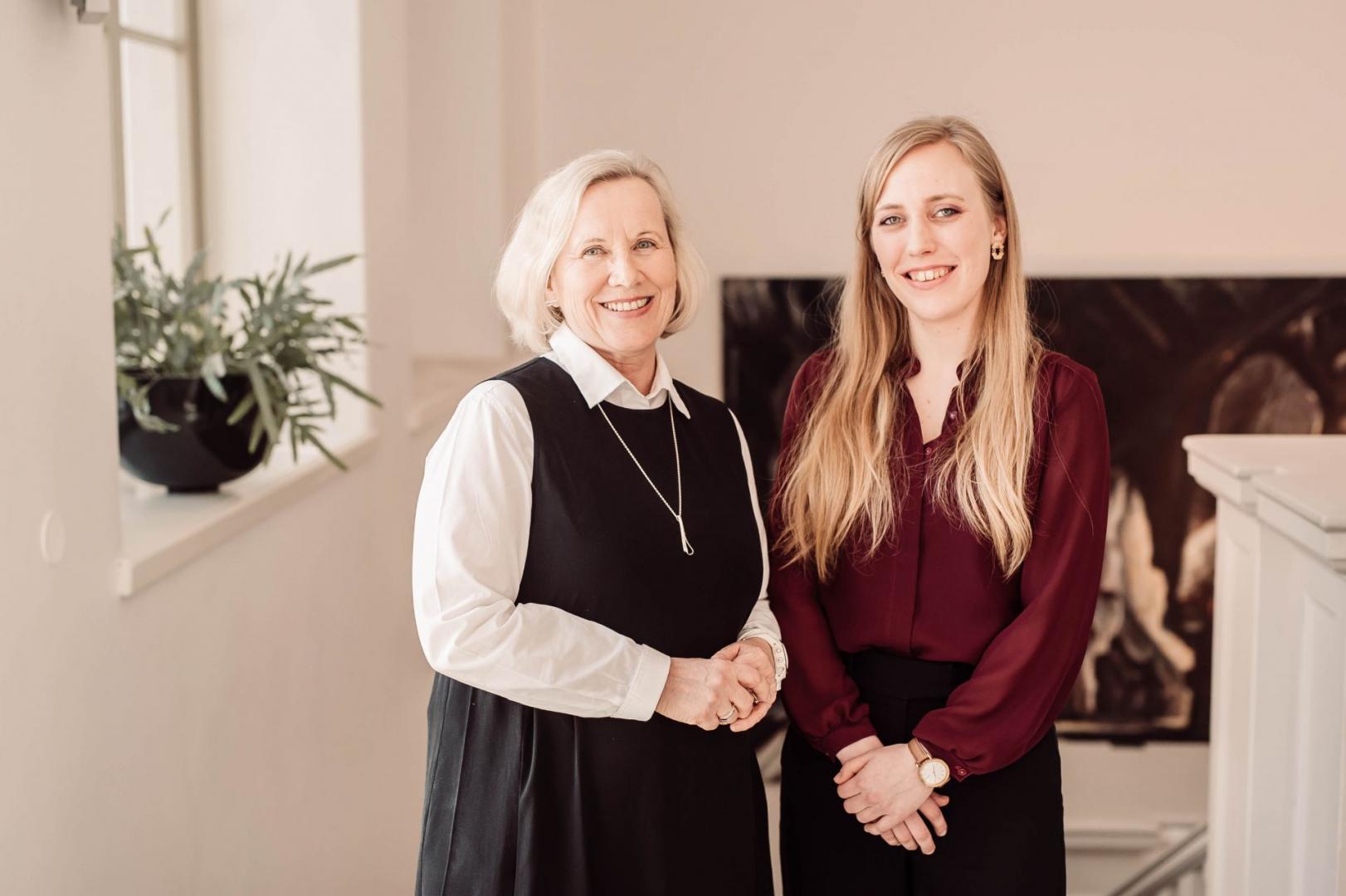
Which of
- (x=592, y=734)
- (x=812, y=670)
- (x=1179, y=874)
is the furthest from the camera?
(x=1179, y=874)

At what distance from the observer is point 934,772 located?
1.70 m

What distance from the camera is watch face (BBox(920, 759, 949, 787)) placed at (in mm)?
1701

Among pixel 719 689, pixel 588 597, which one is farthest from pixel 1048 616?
pixel 588 597

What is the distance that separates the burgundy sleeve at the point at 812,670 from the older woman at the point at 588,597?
0.12 m

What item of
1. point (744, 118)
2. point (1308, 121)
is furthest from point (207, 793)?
point (1308, 121)

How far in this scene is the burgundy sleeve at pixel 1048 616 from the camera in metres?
1.70

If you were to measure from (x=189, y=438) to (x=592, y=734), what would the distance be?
1.02 metres

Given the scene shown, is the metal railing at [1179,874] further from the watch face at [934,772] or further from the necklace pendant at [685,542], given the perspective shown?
the necklace pendant at [685,542]

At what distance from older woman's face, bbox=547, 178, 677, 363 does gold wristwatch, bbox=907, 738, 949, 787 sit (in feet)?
2.14

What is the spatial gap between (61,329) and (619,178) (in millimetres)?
738

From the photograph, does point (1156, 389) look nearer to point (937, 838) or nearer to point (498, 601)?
point (937, 838)

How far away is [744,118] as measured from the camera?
4219mm

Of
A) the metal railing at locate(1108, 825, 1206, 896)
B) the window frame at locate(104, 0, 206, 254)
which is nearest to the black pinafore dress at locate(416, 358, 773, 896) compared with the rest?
the window frame at locate(104, 0, 206, 254)

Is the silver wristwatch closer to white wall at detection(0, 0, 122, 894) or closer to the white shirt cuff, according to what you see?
the white shirt cuff
